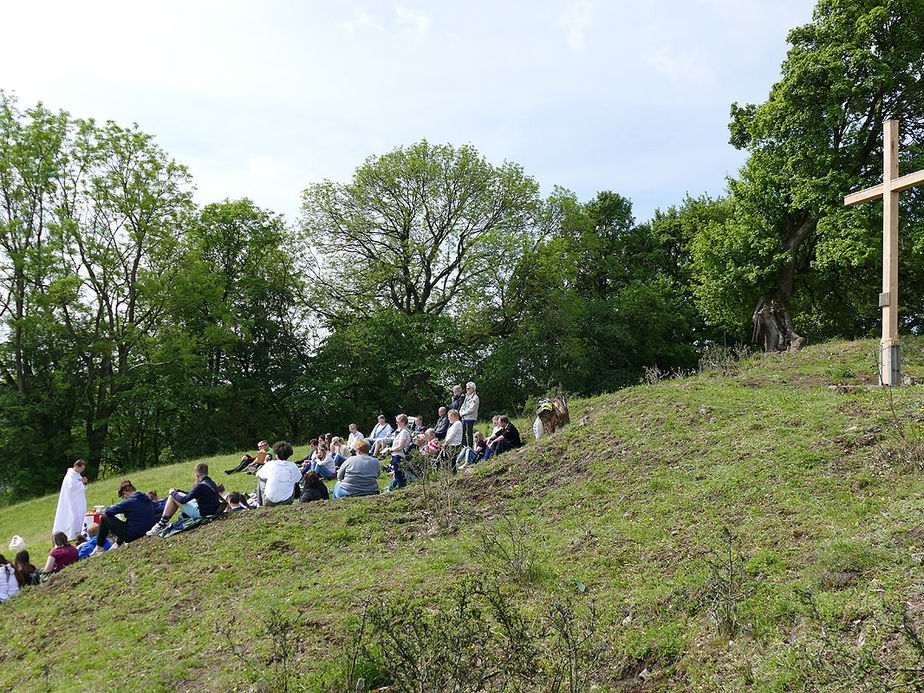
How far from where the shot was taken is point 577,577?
556cm

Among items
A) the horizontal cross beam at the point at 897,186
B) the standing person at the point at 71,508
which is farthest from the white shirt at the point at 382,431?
the horizontal cross beam at the point at 897,186

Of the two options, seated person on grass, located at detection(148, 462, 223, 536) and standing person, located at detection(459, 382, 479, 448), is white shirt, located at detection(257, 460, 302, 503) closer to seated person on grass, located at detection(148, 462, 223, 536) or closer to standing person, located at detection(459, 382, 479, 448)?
seated person on grass, located at detection(148, 462, 223, 536)

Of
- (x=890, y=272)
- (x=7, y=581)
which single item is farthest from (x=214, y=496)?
(x=890, y=272)

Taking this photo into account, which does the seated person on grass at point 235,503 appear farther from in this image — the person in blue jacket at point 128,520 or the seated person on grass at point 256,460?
the seated person on grass at point 256,460

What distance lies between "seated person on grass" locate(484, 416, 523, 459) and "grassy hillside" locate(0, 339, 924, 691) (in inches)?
49.0

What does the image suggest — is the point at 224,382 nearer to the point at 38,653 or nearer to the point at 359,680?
the point at 38,653

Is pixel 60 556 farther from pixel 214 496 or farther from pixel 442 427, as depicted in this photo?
pixel 442 427

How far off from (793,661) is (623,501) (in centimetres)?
377

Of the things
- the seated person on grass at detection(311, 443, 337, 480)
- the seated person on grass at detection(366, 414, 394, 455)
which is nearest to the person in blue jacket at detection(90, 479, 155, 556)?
the seated person on grass at detection(311, 443, 337, 480)

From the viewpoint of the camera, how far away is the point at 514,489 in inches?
348

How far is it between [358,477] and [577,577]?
4948 millimetres

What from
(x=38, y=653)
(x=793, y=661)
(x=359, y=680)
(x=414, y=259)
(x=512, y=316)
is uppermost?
(x=414, y=259)

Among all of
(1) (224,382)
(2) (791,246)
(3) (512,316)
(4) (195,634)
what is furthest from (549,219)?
(4) (195,634)

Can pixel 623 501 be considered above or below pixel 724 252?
below
